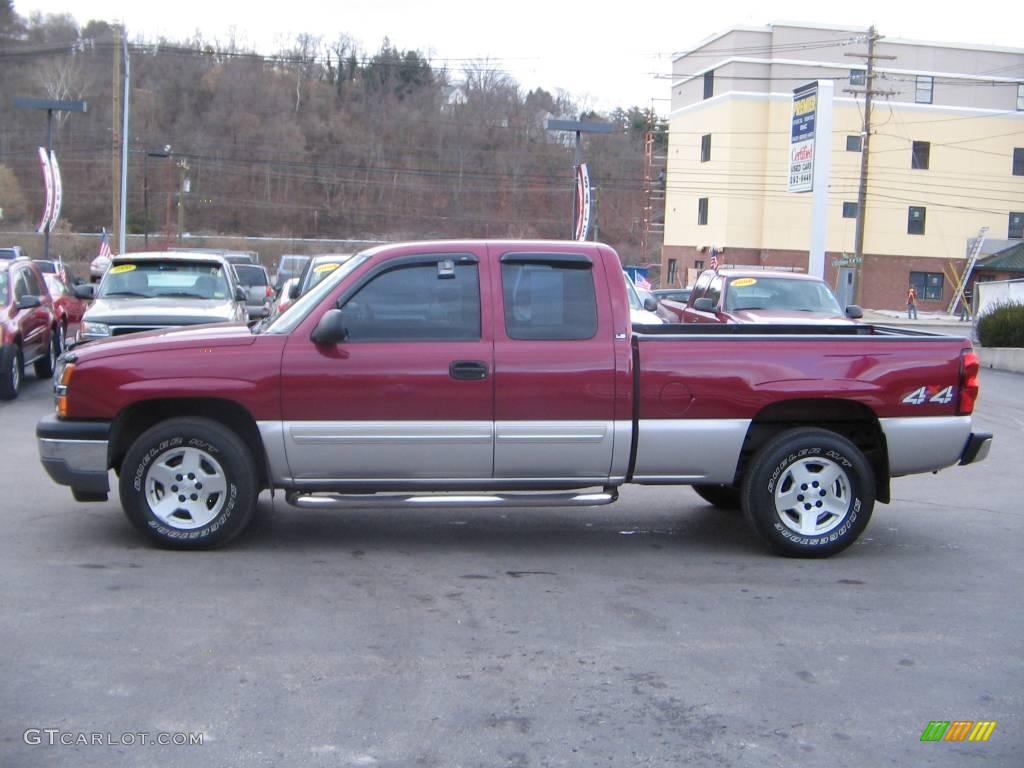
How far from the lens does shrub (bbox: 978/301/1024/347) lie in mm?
25531

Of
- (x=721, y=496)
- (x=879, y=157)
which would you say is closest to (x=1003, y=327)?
(x=721, y=496)

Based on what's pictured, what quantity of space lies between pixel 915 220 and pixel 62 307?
54012 mm

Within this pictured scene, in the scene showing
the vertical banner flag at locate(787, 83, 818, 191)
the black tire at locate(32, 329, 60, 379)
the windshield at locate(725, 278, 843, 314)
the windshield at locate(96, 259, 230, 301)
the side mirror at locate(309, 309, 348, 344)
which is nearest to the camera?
the side mirror at locate(309, 309, 348, 344)

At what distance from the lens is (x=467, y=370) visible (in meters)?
6.93

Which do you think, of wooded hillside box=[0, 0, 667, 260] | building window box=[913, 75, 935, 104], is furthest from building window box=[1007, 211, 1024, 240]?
wooded hillside box=[0, 0, 667, 260]

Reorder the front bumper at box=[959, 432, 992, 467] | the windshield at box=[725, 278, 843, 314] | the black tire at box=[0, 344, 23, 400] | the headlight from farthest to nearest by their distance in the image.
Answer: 1. the windshield at box=[725, 278, 843, 314]
2. the black tire at box=[0, 344, 23, 400]
3. the headlight
4. the front bumper at box=[959, 432, 992, 467]

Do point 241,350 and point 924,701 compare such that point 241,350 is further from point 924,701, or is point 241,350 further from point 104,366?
point 924,701

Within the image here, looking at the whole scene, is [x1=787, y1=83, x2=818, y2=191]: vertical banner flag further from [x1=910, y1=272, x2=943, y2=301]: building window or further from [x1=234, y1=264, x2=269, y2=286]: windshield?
[x1=910, y1=272, x2=943, y2=301]: building window

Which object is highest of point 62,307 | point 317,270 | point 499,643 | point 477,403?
point 317,270

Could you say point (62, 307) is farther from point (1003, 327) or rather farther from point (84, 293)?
point (1003, 327)

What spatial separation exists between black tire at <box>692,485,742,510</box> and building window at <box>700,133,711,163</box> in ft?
185

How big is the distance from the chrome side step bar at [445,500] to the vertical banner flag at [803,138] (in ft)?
72.7

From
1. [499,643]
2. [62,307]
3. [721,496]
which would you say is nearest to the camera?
[499,643]

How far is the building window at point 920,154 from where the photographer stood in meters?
62.5
